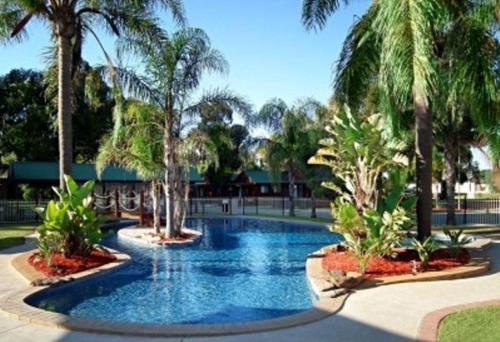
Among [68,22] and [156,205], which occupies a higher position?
[68,22]

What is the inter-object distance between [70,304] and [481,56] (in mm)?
9698

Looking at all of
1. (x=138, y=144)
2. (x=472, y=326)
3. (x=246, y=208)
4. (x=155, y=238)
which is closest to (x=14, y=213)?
(x=155, y=238)

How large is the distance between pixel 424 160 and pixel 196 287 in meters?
6.15

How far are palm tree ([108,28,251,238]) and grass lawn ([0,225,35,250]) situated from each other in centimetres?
514

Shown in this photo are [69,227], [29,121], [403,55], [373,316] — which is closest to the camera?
[373,316]

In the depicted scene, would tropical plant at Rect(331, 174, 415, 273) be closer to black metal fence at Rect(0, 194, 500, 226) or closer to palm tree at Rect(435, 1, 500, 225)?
palm tree at Rect(435, 1, 500, 225)

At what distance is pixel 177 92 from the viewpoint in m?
18.1

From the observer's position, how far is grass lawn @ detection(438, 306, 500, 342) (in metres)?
6.39

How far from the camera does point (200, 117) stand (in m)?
19.0

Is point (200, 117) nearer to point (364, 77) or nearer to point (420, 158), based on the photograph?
point (364, 77)

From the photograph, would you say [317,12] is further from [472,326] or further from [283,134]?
[283,134]

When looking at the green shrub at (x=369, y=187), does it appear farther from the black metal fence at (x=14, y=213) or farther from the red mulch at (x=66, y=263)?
the black metal fence at (x=14, y=213)

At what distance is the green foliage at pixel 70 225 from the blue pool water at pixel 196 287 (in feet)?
3.82

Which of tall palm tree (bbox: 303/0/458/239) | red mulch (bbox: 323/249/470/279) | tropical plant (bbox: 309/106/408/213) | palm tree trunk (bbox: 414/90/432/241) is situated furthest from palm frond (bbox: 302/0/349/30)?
red mulch (bbox: 323/249/470/279)
